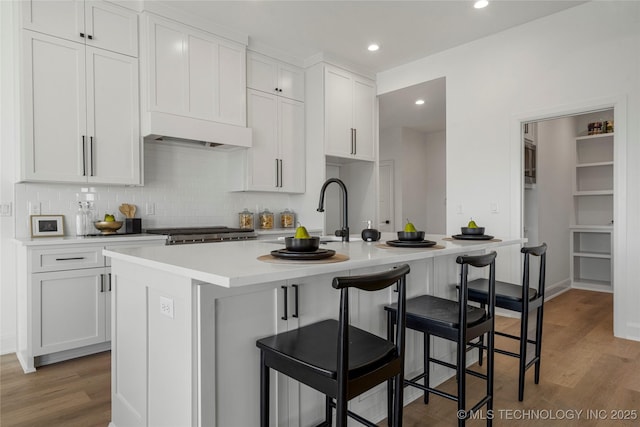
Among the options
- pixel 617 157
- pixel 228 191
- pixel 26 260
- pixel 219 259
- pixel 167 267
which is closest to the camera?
pixel 167 267

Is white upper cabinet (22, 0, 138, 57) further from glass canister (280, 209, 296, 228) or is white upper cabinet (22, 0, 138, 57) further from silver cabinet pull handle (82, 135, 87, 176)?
glass canister (280, 209, 296, 228)

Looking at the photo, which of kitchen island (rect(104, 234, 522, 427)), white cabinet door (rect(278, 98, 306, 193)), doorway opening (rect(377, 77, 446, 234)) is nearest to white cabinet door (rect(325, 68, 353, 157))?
white cabinet door (rect(278, 98, 306, 193))

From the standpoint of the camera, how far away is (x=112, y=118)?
10.7 ft

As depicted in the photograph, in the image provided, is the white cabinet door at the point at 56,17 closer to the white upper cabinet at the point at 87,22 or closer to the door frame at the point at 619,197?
the white upper cabinet at the point at 87,22

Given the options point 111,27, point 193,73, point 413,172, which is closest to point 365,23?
point 193,73

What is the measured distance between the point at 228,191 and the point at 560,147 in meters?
4.51

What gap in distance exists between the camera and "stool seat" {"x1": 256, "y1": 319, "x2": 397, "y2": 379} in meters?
1.25

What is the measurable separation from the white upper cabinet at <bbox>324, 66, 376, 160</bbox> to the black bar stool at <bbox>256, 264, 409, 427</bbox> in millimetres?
3355

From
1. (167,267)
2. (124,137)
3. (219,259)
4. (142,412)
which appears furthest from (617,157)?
(124,137)

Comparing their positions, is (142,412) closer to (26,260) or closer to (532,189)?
(26,260)

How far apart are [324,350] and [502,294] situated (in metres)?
Answer: 1.48

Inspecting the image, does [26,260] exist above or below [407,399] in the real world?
above

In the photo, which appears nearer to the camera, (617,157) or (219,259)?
(219,259)

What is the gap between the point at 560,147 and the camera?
17.1 ft
